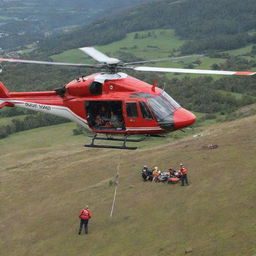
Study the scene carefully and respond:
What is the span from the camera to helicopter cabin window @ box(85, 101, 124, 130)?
26.4 metres

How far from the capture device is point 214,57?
15075 centimetres

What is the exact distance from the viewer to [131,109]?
2570 centimetres

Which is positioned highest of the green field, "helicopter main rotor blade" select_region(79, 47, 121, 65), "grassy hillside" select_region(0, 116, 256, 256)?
"helicopter main rotor blade" select_region(79, 47, 121, 65)

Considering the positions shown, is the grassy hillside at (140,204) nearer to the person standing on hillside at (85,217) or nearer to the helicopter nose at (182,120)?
the person standing on hillside at (85,217)

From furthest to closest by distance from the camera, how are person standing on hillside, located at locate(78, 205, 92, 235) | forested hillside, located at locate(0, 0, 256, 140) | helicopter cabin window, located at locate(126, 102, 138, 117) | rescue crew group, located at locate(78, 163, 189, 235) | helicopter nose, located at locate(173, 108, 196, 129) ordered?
1. forested hillside, located at locate(0, 0, 256, 140)
2. rescue crew group, located at locate(78, 163, 189, 235)
3. person standing on hillside, located at locate(78, 205, 92, 235)
4. helicopter cabin window, located at locate(126, 102, 138, 117)
5. helicopter nose, located at locate(173, 108, 196, 129)

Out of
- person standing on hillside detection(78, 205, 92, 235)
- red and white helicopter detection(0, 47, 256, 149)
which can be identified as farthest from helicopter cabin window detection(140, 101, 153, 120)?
person standing on hillside detection(78, 205, 92, 235)

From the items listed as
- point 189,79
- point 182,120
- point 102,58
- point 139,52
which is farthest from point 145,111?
point 139,52

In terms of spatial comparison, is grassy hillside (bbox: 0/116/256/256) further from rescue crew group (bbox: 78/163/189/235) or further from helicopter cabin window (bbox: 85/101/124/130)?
helicopter cabin window (bbox: 85/101/124/130)

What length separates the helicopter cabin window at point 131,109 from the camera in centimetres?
2558

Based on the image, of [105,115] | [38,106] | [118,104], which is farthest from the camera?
[38,106]

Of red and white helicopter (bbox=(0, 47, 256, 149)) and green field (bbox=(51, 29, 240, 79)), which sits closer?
red and white helicopter (bbox=(0, 47, 256, 149))

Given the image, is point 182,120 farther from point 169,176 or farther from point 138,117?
point 169,176

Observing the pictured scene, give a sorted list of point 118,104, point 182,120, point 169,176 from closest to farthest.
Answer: point 182,120 → point 118,104 → point 169,176

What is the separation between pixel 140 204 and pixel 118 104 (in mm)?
12067
